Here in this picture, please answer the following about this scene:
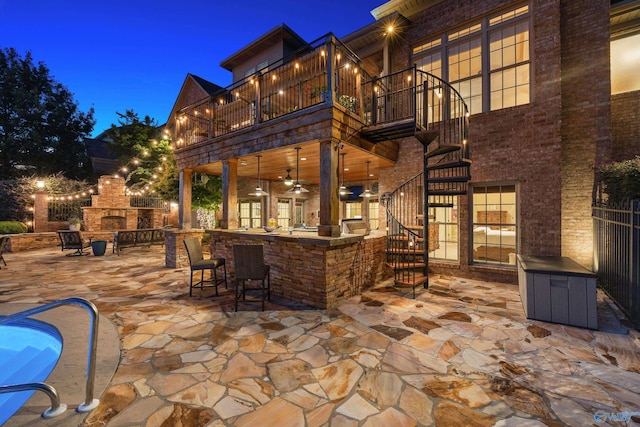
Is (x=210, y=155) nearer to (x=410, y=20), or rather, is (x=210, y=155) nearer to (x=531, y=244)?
(x=410, y=20)

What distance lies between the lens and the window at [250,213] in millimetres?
12852

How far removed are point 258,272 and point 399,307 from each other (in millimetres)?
2508

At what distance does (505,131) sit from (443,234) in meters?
2.89

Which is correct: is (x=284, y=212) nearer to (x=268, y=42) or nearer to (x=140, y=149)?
(x=268, y=42)

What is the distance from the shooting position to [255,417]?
82.4 inches

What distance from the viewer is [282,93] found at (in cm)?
855

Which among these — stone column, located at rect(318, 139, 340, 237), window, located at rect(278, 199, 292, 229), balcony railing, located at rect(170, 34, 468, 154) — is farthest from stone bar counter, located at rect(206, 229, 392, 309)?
window, located at rect(278, 199, 292, 229)

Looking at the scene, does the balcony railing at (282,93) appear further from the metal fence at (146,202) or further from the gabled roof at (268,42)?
the metal fence at (146,202)

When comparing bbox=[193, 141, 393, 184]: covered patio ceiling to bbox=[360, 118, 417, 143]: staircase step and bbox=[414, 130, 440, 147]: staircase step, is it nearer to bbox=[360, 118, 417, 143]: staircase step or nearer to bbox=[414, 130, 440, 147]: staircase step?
bbox=[360, 118, 417, 143]: staircase step

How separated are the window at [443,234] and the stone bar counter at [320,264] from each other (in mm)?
2023

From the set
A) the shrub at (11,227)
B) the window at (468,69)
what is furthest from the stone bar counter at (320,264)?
the shrub at (11,227)

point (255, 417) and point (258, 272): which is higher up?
point (258, 272)

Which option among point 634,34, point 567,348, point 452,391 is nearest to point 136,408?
point 452,391

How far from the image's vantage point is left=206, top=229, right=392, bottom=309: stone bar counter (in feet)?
14.9
